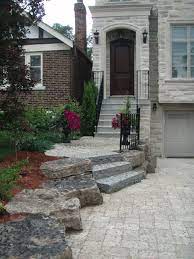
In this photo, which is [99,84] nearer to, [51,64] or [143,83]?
[143,83]

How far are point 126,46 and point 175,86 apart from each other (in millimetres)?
2517

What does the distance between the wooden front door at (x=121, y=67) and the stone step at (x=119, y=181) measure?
313 inches

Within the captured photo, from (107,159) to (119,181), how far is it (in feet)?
3.74

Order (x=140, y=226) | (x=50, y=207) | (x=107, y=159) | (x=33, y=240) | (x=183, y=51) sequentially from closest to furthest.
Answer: (x=33, y=240) → (x=50, y=207) → (x=140, y=226) → (x=107, y=159) → (x=183, y=51)

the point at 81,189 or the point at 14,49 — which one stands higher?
the point at 14,49

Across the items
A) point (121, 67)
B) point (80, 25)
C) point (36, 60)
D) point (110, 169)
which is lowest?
point (110, 169)

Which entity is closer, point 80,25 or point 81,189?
point 81,189

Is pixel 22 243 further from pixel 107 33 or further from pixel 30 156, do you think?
pixel 107 33

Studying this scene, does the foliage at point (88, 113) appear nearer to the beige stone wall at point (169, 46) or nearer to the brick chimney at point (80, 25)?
the beige stone wall at point (169, 46)

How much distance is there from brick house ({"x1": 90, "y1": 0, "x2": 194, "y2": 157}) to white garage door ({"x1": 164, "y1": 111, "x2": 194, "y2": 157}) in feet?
0.13

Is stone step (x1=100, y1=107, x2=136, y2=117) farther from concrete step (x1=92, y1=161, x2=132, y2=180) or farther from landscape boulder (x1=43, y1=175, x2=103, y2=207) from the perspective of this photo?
landscape boulder (x1=43, y1=175, x2=103, y2=207)

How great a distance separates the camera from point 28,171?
25.3 feet

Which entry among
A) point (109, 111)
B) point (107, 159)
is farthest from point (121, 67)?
point (107, 159)

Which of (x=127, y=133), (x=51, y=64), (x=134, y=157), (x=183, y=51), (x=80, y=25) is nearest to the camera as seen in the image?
(x=134, y=157)
